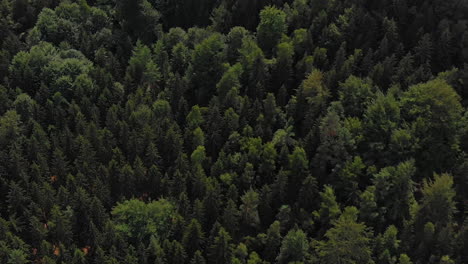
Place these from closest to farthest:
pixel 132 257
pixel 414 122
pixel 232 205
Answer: pixel 132 257 → pixel 232 205 → pixel 414 122

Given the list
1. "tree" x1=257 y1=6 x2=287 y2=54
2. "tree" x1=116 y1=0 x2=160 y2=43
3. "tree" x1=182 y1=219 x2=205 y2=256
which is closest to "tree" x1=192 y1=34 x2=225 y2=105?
"tree" x1=257 y1=6 x2=287 y2=54

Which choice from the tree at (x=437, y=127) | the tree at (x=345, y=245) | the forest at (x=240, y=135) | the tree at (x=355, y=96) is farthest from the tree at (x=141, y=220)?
the tree at (x=437, y=127)

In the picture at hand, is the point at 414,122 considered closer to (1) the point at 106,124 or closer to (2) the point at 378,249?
(2) the point at 378,249

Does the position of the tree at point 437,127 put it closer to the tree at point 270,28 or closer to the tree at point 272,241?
the tree at point 272,241

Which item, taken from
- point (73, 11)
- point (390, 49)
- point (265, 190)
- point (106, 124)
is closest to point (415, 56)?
point (390, 49)

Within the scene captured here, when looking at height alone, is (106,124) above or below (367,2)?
below

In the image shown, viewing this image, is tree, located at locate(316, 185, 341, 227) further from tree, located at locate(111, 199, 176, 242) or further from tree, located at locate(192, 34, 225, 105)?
tree, located at locate(192, 34, 225, 105)

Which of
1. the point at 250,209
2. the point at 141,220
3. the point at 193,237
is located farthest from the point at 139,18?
the point at 193,237
